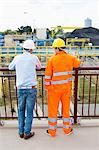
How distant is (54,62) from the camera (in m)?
3.31

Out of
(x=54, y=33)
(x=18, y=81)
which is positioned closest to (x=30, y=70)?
(x=18, y=81)

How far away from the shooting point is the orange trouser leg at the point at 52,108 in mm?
3445

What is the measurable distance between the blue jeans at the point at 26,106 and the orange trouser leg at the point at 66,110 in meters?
0.43

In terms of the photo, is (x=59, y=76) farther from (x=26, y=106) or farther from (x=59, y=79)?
(x=26, y=106)

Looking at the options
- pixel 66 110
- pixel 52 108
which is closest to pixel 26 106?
pixel 52 108

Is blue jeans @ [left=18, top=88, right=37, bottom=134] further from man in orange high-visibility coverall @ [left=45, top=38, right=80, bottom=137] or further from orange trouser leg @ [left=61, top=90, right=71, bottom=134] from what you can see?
orange trouser leg @ [left=61, top=90, right=71, bottom=134]

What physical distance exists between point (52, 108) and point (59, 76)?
0.50 meters

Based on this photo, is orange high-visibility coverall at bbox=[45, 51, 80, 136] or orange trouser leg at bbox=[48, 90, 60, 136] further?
orange trouser leg at bbox=[48, 90, 60, 136]

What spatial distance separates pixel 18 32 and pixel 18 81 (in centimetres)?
2998

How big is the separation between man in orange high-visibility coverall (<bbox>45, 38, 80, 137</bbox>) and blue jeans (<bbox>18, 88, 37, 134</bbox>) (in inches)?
10.3

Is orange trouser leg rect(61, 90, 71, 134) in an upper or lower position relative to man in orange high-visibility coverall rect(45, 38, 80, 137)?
lower

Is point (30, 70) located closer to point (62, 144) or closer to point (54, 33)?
point (62, 144)

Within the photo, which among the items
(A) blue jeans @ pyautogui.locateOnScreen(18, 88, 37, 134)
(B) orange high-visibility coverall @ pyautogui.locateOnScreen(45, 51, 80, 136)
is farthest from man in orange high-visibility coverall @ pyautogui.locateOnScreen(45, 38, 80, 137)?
(A) blue jeans @ pyautogui.locateOnScreen(18, 88, 37, 134)

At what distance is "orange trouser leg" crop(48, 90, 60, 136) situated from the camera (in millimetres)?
3445
